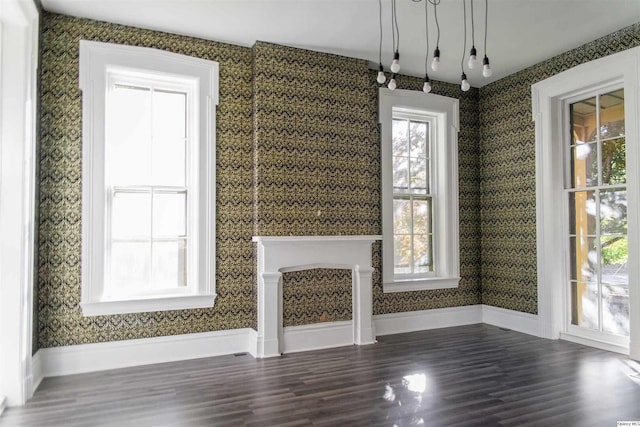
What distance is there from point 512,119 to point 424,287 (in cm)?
229

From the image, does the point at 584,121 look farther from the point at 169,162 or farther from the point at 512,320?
the point at 169,162

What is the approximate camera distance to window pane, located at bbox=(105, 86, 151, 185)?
3979mm

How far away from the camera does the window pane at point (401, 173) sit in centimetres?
528

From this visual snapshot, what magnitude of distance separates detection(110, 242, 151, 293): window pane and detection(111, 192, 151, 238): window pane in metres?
0.10

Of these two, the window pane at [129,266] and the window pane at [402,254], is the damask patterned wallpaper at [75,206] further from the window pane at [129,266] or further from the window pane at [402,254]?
the window pane at [402,254]

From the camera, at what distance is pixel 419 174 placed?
5.46 m

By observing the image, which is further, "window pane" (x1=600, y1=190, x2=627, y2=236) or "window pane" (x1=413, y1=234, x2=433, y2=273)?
"window pane" (x1=413, y1=234, x2=433, y2=273)

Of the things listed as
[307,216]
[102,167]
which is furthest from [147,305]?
[307,216]

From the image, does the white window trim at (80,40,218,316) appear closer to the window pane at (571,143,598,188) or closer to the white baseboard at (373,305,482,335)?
the white baseboard at (373,305,482,335)

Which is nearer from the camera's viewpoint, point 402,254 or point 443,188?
point 402,254

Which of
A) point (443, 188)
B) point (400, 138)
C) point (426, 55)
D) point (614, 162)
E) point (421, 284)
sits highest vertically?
point (426, 55)

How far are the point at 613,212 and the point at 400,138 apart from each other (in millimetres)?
2343

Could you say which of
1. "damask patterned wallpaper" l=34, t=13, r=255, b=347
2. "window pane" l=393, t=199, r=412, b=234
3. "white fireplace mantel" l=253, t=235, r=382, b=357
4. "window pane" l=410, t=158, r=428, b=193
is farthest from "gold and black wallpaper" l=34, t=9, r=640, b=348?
"window pane" l=410, t=158, r=428, b=193

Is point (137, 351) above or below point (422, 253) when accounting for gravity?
below
